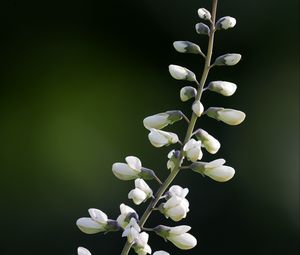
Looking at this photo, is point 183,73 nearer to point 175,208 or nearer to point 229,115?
point 229,115

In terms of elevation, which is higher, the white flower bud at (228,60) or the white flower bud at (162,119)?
the white flower bud at (228,60)

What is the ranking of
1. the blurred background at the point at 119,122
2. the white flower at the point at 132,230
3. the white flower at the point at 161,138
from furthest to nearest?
the blurred background at the point at 119,122 < the white flower at the point at 161,138 < the white flower at the point at 132,230

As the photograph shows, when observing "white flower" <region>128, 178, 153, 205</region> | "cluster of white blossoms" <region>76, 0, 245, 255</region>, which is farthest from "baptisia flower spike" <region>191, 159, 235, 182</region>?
"white flower" <region>128, 178, 153, 205</region>

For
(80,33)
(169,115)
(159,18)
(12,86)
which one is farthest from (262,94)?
(169,115)

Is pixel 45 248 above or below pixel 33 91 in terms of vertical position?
below

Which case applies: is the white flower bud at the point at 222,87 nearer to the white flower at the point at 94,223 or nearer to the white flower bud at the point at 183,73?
the white flower bud at the point at 183,73

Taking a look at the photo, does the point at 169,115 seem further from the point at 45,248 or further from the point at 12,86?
the point at 12,86

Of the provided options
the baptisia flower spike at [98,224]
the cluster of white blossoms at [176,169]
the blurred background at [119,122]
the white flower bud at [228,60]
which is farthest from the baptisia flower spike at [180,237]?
the blurred background at [119,122]

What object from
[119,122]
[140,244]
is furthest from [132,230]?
[119,122]
